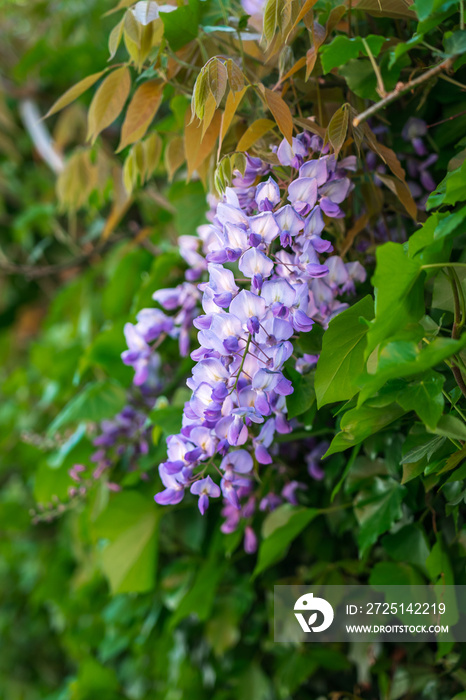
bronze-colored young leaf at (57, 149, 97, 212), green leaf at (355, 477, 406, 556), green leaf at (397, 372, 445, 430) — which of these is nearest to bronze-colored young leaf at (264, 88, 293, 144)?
green leaf at (397, 372, 445, 430)

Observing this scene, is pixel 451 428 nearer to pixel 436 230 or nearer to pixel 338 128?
pixel 436 230

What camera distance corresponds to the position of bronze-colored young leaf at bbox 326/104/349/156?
0.41 metres

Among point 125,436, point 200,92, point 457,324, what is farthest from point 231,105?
point 125,436

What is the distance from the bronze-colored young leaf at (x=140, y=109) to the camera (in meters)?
0.50

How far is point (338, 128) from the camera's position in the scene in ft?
1.38

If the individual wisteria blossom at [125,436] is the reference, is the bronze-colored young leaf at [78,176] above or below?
above

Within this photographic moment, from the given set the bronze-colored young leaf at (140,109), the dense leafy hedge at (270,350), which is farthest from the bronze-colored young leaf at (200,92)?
the bronze-colored young leaf at (140,109)

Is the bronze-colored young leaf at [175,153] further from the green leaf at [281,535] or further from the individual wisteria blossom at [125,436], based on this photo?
the green leaf at [281,535]

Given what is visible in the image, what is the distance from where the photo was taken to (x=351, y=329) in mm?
393

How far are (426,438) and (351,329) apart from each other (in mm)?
112

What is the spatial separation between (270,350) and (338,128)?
0.60 feet

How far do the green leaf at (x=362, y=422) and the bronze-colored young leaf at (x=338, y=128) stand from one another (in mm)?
195

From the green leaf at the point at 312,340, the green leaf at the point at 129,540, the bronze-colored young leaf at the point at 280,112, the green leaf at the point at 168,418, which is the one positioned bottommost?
the green leaf at the point at 129,540

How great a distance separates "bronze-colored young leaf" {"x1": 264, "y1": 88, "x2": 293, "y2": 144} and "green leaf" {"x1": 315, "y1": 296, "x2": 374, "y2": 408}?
0.14 metres
